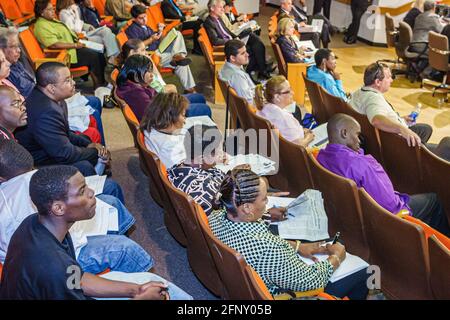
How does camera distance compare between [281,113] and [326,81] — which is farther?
[326,81]

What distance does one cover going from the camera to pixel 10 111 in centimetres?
277

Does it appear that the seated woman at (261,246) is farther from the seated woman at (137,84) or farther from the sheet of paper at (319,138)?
the seated woman at (137,84)

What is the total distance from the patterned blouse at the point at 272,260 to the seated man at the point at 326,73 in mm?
2867

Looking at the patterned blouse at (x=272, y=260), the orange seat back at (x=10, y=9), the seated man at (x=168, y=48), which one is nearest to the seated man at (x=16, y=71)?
the seated man at (x=168, y=48)

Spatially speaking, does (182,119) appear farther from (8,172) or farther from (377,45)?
(377,45)

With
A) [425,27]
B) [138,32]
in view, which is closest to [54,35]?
[138,32]

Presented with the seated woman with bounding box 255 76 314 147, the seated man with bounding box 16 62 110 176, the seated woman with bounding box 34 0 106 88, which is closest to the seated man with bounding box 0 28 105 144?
the seated man with bounding box 16 62 110 176

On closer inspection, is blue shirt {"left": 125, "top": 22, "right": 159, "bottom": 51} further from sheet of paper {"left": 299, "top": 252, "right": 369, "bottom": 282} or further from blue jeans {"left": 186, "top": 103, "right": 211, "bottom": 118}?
sheet of paper {"left": 299, "top": 252, "right": 369, "bottom": 282}

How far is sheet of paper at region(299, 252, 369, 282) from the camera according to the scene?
2178 millimetres

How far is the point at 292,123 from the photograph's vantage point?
3.65 meters

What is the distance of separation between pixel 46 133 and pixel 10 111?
0.89 feet

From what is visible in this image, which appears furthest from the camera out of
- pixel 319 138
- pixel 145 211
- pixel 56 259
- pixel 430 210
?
pixel 319 138

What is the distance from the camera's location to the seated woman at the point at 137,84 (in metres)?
3.86

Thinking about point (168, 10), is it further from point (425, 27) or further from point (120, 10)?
point (425, 27)
